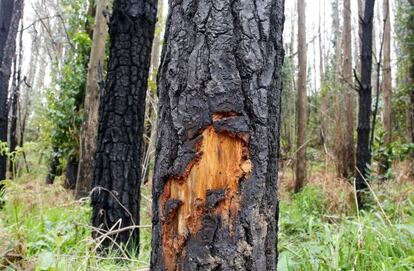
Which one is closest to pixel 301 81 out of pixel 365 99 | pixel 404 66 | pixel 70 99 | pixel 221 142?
pixel 365 99

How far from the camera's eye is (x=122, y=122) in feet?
10.9

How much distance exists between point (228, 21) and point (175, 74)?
0.24 meters

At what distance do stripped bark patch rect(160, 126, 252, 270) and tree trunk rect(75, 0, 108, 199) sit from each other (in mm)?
4350

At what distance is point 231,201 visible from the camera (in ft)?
4.40

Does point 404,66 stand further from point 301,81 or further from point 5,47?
point 5,47

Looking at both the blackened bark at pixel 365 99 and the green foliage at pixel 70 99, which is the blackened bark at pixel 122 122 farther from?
the green foliage at pixel 70 99

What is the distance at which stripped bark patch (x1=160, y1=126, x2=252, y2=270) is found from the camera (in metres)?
1.34

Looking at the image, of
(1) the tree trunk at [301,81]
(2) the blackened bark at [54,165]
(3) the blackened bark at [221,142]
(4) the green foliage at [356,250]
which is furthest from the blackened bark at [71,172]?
(3) the blackened bark at [221,142]

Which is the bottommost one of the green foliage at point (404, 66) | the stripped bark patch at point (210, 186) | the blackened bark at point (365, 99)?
the stripped bark patch at point (210, 186)

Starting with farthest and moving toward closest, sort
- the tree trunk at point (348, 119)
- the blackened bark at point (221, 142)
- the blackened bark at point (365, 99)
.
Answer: the tree trunk at point (348, 119) → the blackened bark at point (365, 99) → the blackened bark at point (221, 142)

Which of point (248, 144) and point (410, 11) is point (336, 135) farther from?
point (248, 144)

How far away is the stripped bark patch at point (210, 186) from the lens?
4.39ft

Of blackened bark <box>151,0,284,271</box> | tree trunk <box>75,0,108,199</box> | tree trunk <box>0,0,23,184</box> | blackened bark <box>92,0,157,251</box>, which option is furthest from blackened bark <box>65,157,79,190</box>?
blackened bark <box>151,0,284,271</box>

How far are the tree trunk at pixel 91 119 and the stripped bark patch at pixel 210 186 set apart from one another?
14.3 ft
